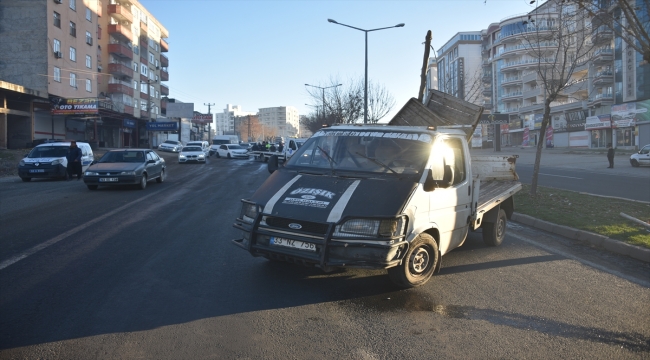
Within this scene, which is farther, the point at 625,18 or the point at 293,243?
the point at 625,18

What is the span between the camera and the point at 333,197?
5426 mm

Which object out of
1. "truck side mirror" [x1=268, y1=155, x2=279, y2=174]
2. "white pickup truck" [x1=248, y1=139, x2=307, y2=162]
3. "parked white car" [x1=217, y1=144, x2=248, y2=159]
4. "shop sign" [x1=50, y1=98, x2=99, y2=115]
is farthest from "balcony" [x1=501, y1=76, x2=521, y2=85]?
"truck side mirror" [x1=268, y1=155, x2=279, y2=174]

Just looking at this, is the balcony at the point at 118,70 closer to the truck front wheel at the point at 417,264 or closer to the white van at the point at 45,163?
the white van at the point at 45,163

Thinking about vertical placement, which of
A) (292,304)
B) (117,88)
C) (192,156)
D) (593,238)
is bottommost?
(292,304)

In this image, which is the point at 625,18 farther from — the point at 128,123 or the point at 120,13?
the point at 120,13

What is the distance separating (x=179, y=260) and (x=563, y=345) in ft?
15.3

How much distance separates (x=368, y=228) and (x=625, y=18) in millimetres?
9091

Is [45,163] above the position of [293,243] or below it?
A: above

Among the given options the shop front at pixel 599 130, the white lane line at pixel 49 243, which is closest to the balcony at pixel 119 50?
the shop front at pixel 599 130

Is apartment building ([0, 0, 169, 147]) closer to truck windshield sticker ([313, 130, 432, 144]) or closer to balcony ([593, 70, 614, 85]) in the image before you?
truck windshield sticker ([313, 130, 432, 144])

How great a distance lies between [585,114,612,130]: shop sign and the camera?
52938mm

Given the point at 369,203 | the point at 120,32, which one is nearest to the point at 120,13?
the point at 120,32

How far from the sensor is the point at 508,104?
82.2m

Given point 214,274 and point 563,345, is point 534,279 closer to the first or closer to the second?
point 563,345
